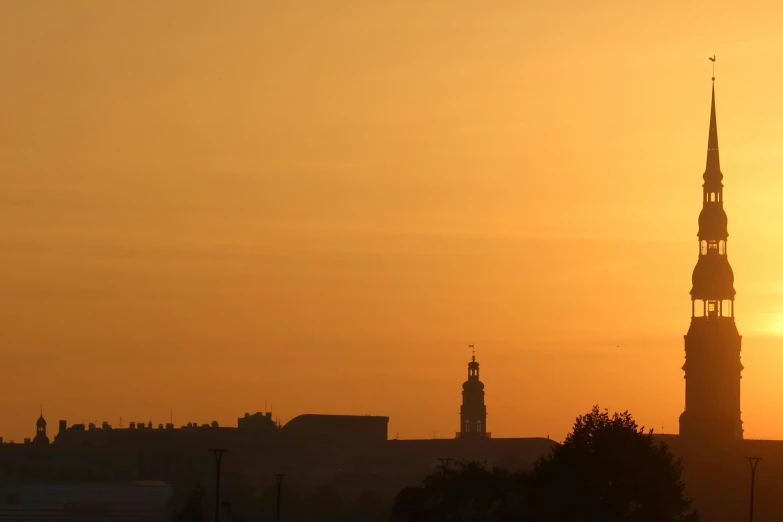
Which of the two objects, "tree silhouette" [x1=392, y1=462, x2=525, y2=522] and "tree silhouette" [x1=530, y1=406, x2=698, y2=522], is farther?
"tree silhouette" [x1=392, y1=462, x2=525, y2=522]

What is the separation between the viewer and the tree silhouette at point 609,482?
5625 inches

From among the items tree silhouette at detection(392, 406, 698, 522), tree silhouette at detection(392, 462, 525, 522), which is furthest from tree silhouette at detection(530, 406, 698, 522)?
tree silhouette at detection(392, 462, 525, 522)

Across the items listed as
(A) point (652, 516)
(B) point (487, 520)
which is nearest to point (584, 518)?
(A) point (652, 516)

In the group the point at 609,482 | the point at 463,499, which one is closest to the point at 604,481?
the point at 609,482

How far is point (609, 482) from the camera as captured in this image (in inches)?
5743

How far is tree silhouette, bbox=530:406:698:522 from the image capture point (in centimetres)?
14288

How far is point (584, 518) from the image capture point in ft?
464

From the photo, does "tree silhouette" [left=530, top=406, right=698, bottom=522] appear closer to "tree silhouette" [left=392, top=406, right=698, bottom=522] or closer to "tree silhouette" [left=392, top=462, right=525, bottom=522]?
"tree silhouette" [left=392, top=406, right=698, bottom=522]

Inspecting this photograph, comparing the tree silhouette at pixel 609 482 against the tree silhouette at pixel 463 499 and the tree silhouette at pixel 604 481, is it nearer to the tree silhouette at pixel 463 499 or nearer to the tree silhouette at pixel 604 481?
the tree silhouette at pixel 604 481

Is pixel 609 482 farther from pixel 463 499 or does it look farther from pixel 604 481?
pixel 463 499

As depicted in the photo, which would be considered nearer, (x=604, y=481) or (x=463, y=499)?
(x=604, y=481)

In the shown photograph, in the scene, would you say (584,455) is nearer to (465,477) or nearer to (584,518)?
(584,518)

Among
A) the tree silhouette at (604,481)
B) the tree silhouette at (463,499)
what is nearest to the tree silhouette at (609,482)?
the tree silhouette at (604,481)

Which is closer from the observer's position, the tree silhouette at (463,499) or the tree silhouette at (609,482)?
the tree silhouette at (609,482)
